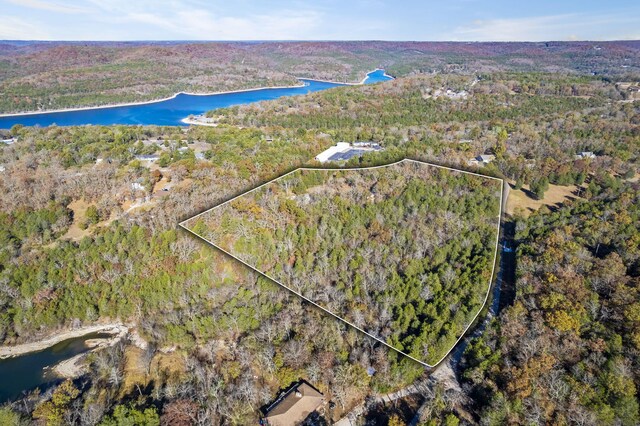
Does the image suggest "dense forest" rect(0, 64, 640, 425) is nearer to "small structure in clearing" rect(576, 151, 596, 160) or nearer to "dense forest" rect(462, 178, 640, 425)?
"dense forest" rect(462, 178, 640, 425)

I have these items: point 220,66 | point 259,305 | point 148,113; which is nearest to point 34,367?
point 259,305

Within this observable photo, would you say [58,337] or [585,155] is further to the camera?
[585,155]

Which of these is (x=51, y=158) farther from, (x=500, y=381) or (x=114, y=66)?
(x=114, y=66)

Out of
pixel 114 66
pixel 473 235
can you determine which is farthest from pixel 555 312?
pixel 114 66

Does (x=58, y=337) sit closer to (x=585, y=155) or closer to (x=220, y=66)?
(x=585, y=155)

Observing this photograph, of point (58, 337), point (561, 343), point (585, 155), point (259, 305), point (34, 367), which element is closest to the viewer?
point (561, 343)

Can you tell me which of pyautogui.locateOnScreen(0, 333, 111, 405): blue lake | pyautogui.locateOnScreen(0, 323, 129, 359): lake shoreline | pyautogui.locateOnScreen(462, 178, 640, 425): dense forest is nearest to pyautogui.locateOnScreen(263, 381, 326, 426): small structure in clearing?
pyautogui.locateOnScreen(462, 178, 640, 425): dense forest
